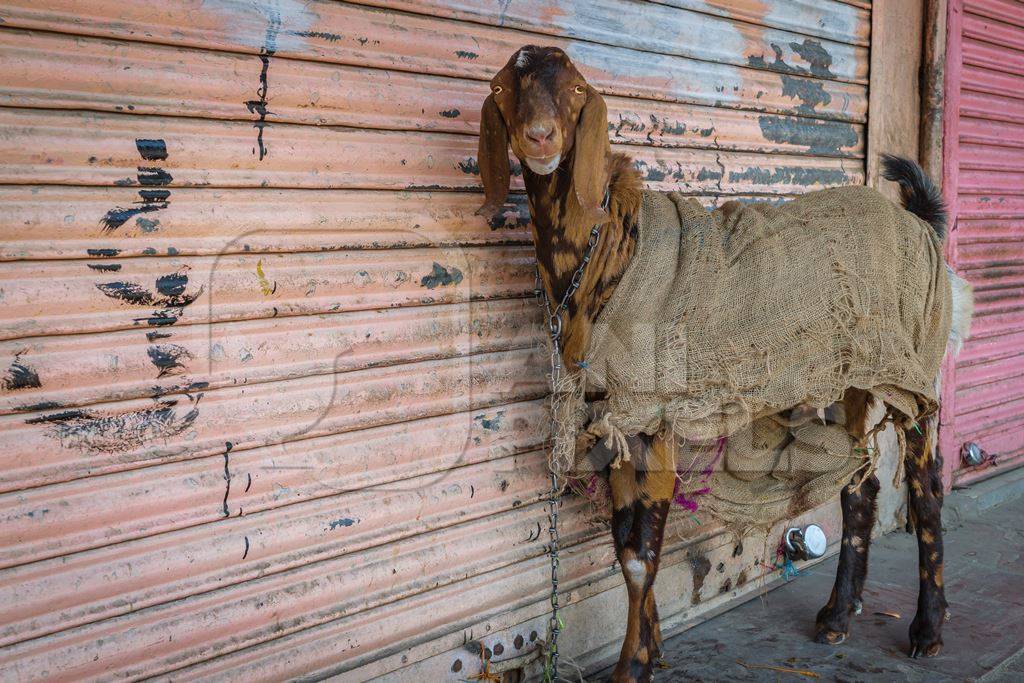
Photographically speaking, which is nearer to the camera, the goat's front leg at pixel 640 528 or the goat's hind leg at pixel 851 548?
the goat's front leg at pixel 640 528

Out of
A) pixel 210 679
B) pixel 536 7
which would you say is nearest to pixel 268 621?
pixel 210 679

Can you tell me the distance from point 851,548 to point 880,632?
39 centimetres

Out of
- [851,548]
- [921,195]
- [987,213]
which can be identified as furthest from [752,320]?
[987,213]

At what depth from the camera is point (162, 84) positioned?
94.8 inches

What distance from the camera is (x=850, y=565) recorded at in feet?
13.4

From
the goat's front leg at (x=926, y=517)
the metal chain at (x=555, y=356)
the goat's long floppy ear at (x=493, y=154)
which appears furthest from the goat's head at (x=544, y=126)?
the goat's front leg at (x=926, y=517)

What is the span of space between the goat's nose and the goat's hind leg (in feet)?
6.47

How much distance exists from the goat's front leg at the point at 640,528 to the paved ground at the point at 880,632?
36 cm

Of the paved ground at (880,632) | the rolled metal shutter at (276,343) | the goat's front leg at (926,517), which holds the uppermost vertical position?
the rolled metal shutter at (276,343)

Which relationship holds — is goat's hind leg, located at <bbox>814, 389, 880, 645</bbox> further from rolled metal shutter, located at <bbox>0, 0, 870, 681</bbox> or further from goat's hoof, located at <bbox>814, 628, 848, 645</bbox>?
rolled metal shutter, located at <bbox>0, 0, 870, 681</bbox>

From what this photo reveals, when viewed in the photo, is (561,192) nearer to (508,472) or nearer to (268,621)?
(508,472)

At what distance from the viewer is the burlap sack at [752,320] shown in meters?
3.03

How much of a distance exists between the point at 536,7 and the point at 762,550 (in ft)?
9.71

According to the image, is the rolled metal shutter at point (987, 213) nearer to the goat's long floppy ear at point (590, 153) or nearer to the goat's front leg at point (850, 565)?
the goat's front leg at point (850, 565)
